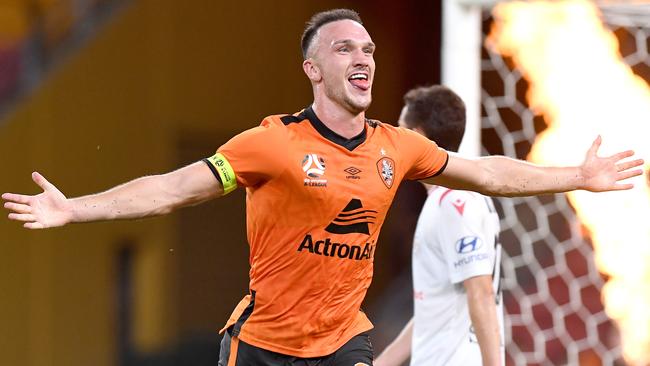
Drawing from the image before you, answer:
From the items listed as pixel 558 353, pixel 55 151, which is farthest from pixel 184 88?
pixel 558 353

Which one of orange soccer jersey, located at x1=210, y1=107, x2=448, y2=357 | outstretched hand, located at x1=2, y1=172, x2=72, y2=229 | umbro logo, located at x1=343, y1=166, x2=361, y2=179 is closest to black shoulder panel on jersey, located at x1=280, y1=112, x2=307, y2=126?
orange soccer jersey, located at x1=210, y1=107, x2=448, y2=357

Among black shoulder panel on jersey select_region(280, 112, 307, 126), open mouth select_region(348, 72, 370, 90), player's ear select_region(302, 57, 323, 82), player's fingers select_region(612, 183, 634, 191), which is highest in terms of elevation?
player's ear select_region(302, 57, 323, 82)

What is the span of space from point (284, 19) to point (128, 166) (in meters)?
2.41

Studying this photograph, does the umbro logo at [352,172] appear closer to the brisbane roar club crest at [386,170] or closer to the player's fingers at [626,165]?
the brisbane roar club crest at [386,170]

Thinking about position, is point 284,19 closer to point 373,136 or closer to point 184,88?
point 184,88

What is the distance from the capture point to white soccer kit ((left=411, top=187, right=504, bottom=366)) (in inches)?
161

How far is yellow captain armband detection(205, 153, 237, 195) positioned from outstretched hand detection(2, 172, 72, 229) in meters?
0.46

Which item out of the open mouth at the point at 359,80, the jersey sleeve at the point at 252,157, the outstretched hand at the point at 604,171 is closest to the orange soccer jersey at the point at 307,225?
the jersey sleeve at the point at 252,157

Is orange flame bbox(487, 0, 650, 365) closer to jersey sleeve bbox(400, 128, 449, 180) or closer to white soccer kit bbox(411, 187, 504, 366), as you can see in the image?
white soccer kit bbox(411, 187, 504, 366)

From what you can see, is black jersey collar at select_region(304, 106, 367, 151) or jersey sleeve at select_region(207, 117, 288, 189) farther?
black jersey collar at select_region(304, 106, 367, 151)

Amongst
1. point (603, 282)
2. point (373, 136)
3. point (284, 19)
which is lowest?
point (603, 282)

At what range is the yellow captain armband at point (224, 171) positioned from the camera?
329 cm

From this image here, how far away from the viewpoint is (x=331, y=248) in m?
3.46

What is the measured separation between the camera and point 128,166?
9977 millimetres
